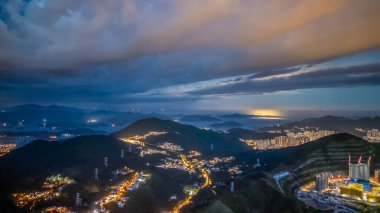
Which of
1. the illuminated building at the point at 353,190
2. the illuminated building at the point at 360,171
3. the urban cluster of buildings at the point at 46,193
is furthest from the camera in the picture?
the urban cluster of buildings at the point at 46,193

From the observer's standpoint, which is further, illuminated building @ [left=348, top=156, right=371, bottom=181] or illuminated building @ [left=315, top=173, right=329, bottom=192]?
illuminated building @ [left=348, top=156, right=371, bottom=181]

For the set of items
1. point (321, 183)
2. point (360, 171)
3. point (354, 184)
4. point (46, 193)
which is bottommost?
point (46, 193)

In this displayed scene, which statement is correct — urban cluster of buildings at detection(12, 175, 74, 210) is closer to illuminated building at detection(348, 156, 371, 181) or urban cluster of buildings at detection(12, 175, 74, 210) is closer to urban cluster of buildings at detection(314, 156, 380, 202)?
urban cluster of buildings at detection(314, 156, 380, 202)

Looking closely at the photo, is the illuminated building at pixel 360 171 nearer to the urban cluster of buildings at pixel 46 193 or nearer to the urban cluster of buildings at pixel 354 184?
the urban cluster of buildings at pixel 354 184

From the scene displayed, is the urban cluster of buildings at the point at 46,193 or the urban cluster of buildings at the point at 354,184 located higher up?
the urban cluster of buildings at the point at 354,184

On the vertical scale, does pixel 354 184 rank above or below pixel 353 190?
above

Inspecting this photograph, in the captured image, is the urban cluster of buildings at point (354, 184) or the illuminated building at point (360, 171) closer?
the urban cluster of buildings at point (354, 184)

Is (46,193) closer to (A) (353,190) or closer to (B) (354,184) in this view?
(A) (353,190)

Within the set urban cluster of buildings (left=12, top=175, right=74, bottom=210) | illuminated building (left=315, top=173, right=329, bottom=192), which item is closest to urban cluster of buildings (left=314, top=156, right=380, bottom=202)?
illuminated building (left=315, top=173, right=329, bottom=192)

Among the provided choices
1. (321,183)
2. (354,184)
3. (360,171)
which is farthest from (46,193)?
(360,171)

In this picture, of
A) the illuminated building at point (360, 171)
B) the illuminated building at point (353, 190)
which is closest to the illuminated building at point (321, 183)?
the illuminated building at point (353, 190)

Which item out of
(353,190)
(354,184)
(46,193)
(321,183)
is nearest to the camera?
(353,190)

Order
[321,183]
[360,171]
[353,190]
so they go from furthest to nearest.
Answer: [360,171], [321,183], [353,190]
